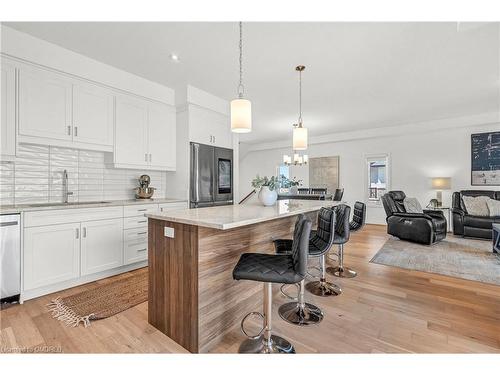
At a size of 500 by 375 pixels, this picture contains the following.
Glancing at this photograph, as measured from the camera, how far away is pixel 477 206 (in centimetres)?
494

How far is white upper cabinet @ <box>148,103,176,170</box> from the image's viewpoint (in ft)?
12.5

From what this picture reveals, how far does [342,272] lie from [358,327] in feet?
4.00

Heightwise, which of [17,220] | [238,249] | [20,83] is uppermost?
[20,83]

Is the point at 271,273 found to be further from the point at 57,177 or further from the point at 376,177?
the point at 376,177

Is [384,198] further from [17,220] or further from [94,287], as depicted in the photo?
[17,220]

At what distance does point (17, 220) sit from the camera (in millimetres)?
2293

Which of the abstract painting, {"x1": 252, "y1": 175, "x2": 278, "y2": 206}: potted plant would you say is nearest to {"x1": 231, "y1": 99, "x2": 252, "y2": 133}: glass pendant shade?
{"x1": 252, "y1": 175, "x2": 278, "y2": 206}: potted plant

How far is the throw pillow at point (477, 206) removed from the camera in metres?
4.86

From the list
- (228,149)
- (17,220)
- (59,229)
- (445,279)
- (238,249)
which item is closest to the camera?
(238,249)

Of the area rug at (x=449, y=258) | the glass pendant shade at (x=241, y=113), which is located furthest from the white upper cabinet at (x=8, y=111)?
the area rug at (x=449, y=258)

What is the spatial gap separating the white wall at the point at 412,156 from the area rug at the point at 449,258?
1.79 metres

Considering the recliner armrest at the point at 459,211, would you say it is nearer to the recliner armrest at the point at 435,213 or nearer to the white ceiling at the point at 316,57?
the recliner armrest at the point at 435,213

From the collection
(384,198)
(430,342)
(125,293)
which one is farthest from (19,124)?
(384,198)
